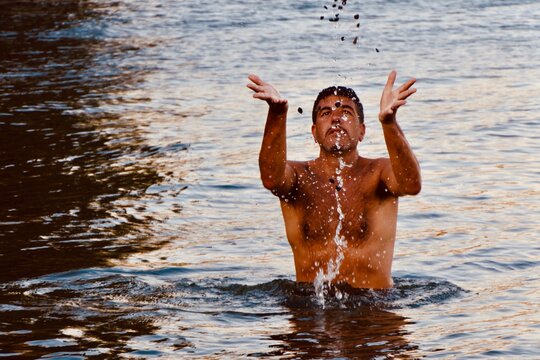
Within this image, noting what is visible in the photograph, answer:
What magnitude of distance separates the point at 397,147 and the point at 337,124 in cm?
64

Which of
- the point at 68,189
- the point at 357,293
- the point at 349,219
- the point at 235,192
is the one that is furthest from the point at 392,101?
the point at 68,189

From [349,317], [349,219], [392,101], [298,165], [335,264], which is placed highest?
[392,101]

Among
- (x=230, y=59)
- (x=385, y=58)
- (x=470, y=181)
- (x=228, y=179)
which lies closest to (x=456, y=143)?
(x=470, y=181)

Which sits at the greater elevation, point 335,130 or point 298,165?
point 335,130

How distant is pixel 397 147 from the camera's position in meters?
6.55

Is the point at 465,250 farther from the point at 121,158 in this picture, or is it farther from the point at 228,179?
the point at 121,158

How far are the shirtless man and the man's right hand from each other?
2.10 feet

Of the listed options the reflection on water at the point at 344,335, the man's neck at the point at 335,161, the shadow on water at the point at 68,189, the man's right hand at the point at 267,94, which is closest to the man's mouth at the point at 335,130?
the man's neck at the point at 335,161

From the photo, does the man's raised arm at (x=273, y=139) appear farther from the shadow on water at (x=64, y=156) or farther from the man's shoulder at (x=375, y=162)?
the shadow on water at (x=64, y=156)

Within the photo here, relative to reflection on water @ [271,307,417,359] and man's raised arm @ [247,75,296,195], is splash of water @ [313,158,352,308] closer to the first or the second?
reflection on water @ [271,307,417,359]

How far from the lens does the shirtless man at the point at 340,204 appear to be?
7.17m

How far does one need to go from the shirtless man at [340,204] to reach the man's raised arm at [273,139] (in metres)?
0.14

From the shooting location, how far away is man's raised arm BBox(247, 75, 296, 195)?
6445 mm

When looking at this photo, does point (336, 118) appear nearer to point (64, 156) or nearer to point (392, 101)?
point (392, 101)
